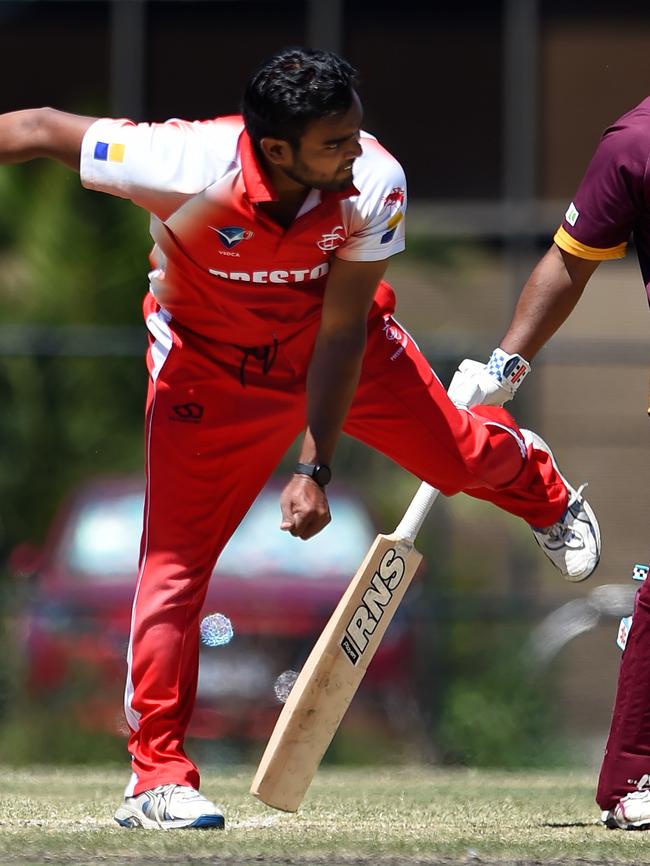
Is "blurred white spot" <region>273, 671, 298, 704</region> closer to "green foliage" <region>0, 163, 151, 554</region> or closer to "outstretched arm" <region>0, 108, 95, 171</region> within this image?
"green foliage" <region>0, 163, 151, 554</region>

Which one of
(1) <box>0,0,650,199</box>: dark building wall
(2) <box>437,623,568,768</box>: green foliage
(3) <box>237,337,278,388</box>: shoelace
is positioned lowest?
(2) <box>437,623,568,768</box>: green foliage

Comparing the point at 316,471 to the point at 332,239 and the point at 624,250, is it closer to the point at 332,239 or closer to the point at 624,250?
the point at 332,239

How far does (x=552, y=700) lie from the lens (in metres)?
9.34

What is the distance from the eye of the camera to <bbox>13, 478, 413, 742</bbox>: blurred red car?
8852 mm

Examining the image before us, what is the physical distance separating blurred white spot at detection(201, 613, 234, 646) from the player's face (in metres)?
4.56

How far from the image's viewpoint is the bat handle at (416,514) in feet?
17.5

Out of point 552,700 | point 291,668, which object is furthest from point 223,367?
point 552,700

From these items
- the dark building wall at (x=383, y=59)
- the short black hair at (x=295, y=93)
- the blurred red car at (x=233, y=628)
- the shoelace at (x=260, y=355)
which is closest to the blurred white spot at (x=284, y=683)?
the blurred red car at (x=233, y=628)

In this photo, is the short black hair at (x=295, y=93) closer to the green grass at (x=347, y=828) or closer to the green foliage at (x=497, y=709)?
the green grass at (x=347, y=828)

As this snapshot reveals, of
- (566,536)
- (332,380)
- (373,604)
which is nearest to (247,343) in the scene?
(332,380)

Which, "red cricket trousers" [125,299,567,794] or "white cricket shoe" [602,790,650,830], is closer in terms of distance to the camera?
"white cricket shoe" [602,790,650,830]

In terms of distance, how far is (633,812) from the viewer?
4793mm

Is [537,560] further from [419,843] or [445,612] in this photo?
[419,843]

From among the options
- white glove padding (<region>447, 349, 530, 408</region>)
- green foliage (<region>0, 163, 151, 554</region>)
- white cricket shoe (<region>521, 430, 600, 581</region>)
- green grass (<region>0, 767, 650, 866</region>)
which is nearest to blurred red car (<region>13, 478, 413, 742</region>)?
green foliage (<region>0, 163, 151, 554</region>)
